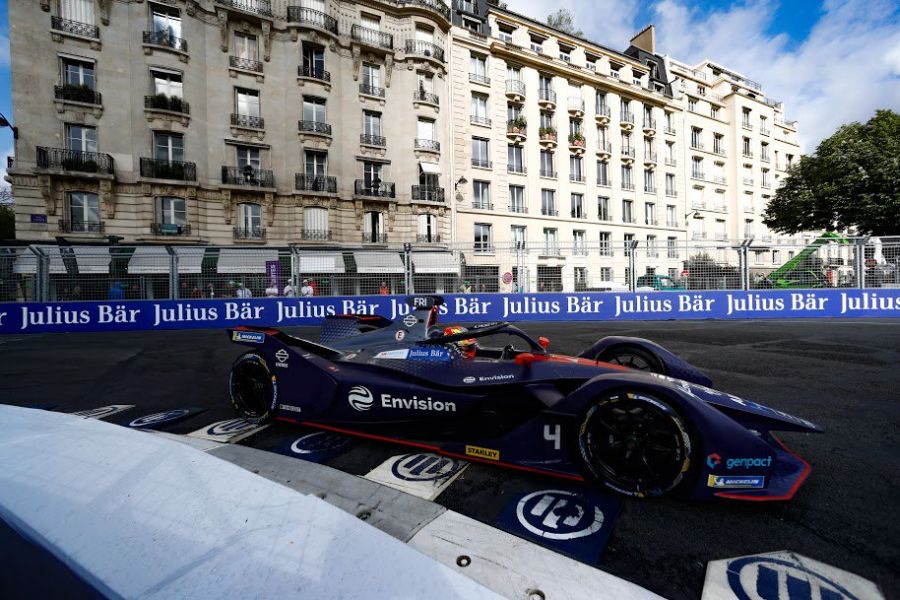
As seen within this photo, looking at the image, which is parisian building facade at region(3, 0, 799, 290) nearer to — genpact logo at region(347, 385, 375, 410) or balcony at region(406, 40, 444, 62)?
balcony at region(406, 40, 444, 62)

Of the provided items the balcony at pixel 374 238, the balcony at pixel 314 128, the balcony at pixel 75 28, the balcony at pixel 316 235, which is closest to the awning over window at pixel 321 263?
the balcony at pixel 316 235

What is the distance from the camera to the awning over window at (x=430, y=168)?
73.3 feet

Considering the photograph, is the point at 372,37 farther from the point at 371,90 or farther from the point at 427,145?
the point at 427,145

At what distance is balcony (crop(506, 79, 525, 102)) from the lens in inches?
967

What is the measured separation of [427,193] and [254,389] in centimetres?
2043

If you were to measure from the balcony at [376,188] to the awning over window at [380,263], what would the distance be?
37.0ft

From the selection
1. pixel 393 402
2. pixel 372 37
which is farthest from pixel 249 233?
pixel 393 402

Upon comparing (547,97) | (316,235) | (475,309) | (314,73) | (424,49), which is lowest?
(475,309)

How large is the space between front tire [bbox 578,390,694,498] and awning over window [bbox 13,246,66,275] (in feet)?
45.8

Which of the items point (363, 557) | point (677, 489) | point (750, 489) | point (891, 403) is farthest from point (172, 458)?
point (891, 403)

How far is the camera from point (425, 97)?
893 inches

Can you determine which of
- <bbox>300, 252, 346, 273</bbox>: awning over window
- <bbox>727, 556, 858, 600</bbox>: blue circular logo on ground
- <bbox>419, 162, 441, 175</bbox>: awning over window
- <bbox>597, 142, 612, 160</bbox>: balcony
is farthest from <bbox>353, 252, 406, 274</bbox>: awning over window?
<bbox>597, 142, 612, 160</bbox>: balcony

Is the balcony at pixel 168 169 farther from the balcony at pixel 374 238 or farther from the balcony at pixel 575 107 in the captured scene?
the balcony at pixel 575 107

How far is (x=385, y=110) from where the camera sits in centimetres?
2233
